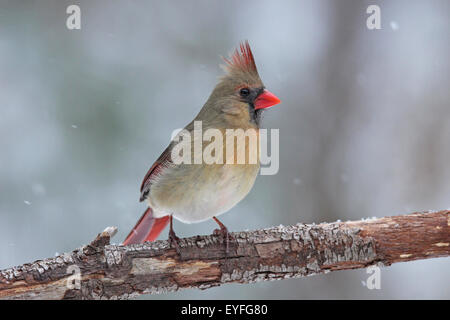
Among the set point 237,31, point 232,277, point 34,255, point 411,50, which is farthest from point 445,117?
point 34,255

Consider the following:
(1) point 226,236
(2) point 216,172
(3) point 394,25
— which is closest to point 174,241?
(1) point 226,236

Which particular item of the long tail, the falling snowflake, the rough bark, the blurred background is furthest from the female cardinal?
the falling snowflake

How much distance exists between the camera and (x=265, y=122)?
3.74 metres

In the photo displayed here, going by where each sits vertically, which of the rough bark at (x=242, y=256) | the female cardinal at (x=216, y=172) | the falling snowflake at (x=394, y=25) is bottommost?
the rough bark at (x=242, y=256)

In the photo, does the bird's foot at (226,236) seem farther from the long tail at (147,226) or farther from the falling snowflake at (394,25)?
the falling snowflake at (394,25)

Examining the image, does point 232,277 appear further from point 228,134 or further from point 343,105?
point 343,105

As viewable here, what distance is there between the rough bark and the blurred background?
146 centimetres

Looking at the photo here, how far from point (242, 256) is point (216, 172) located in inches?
16.9

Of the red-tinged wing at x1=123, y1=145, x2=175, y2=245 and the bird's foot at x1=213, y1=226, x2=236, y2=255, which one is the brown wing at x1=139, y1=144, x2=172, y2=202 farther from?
the bird's foot at x1=213, y1=226, x2=236, y2=255

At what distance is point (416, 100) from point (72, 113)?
3220 millimetres

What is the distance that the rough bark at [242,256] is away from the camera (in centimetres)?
230

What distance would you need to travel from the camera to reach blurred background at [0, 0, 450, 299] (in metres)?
4.06

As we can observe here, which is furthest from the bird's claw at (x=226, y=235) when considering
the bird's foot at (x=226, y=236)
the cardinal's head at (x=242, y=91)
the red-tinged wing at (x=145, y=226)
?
the cardinal's head at (x=242, y=91)

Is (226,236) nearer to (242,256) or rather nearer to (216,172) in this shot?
(242,256)
